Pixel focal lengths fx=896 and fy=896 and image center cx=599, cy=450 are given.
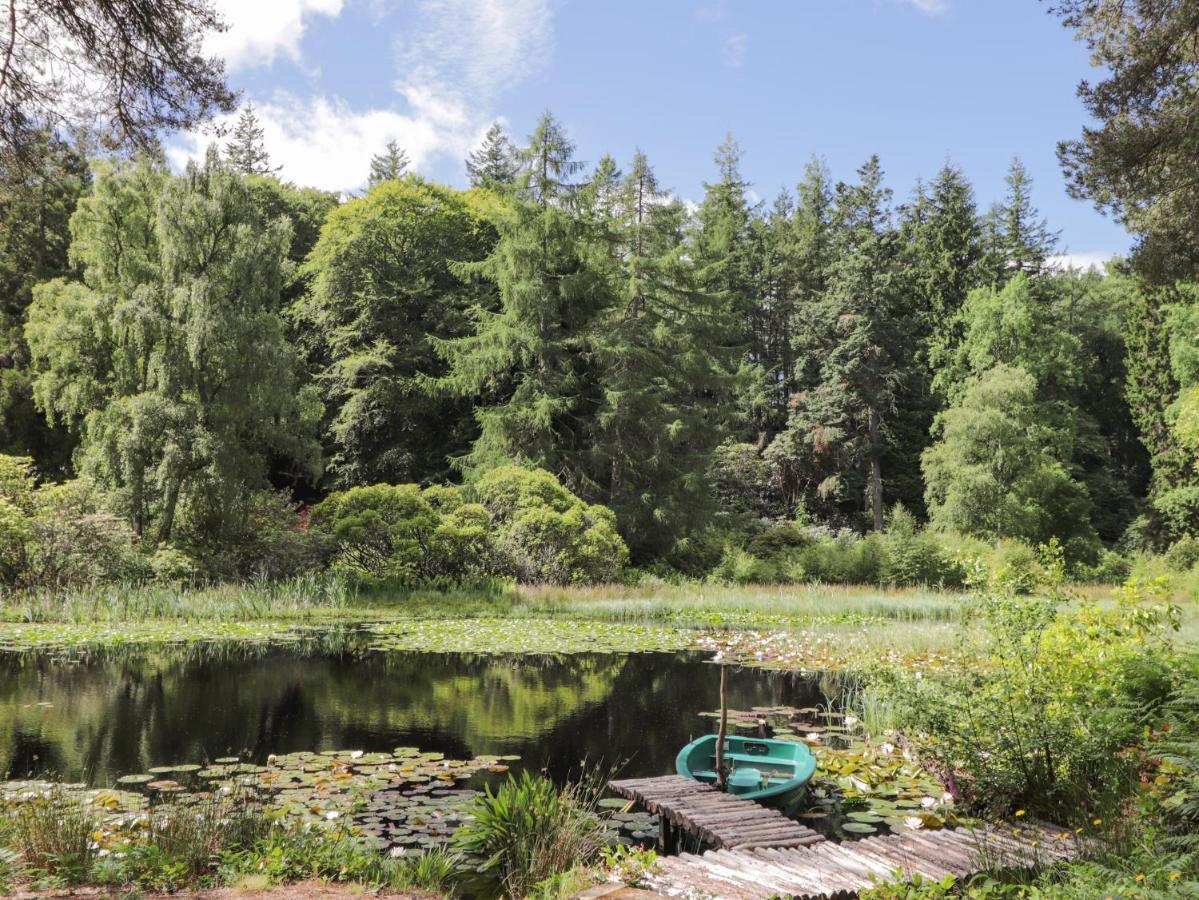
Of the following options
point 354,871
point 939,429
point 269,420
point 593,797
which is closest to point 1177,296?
point 939,429

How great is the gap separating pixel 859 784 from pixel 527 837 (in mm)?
3426

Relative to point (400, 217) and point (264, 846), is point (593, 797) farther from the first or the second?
point (400, 217)

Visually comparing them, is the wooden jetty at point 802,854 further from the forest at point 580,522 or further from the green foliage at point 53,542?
the green foliage at point 53,542

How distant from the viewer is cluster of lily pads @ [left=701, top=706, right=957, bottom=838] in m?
7.06

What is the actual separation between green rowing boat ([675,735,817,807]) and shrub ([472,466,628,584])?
573 inches

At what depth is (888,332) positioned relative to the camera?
3819 cm

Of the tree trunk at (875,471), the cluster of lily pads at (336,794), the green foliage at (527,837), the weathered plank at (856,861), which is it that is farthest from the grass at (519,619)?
the tree trunk at (875,471)

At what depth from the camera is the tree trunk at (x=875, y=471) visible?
36719 millimetres

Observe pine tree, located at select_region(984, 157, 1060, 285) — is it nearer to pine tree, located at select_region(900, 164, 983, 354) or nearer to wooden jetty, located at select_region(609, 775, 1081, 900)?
pine tree, located at select_region(900, 164, 983, 354)

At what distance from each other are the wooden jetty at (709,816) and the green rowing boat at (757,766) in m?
0.21

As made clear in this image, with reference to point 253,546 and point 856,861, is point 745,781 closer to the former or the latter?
point 856,861

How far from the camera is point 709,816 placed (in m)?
6.71

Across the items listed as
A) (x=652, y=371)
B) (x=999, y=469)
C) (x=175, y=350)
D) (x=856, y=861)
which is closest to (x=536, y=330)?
(x=652, y=371)

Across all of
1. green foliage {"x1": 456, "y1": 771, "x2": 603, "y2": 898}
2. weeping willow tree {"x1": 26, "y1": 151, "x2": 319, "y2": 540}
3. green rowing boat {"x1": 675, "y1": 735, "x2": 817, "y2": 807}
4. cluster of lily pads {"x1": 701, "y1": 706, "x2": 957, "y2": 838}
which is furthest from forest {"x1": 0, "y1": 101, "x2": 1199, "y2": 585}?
green foliage {"x1": 456, "y1": 771, "x2": 603, "y2": 898}
